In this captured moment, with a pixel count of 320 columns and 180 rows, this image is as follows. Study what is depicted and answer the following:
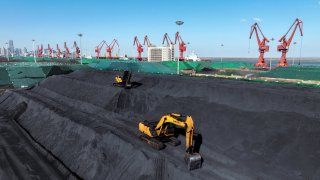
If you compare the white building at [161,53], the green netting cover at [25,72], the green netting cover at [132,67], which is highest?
the white building at [161,53]

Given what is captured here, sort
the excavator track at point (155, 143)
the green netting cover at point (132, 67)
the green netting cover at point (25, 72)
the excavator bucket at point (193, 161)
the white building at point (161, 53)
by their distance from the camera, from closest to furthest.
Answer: the excavator bucket at point (193, 161)
the excavator track at point (155, 143)
the green netting cover at point (25, 72)
the green netting cover at point (132, 67)
the white building at point (161, 53)

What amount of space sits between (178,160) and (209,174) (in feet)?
7.46

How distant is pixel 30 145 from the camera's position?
22.1m

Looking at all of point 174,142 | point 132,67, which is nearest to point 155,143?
point 174,142

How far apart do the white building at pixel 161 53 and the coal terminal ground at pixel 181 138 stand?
143m

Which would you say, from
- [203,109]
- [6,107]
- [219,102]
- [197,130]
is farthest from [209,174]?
[6,107]

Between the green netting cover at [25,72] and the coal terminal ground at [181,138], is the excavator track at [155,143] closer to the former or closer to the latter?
the coal terminal ground at [181,138]

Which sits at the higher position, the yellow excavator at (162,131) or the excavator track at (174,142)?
the yellow excavator at (162,131)

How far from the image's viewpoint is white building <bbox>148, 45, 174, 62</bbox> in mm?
171000

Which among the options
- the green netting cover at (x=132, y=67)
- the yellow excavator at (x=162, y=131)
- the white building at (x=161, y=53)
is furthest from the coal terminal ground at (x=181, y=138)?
the white building at (x=161, y=53)

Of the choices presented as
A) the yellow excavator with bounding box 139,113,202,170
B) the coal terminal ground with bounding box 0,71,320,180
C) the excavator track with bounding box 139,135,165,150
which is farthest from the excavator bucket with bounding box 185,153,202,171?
the excavator track with bounding box 139,135,165,150

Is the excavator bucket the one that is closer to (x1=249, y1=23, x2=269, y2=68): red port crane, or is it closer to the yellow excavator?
the yellow excavator

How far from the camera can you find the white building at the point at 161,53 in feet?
561

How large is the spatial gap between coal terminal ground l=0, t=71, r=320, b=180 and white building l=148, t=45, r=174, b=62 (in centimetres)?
14325
